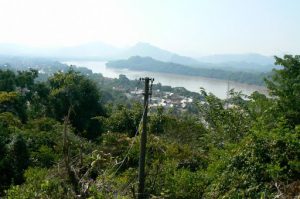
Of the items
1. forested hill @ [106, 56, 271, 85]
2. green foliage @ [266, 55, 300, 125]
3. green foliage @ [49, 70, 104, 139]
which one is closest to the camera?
green foliage @ [266, 55, 300, 125]

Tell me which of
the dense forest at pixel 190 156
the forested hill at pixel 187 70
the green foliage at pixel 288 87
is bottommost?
the forested hill at pixel 187 70

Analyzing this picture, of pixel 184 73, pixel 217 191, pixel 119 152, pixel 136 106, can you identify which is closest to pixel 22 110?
pixel 136 106

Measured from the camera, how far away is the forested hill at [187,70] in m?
107

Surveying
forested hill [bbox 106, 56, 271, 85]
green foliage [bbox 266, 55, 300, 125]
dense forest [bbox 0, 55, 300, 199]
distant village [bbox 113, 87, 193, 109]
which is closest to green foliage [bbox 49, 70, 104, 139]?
dense forest [bbox 0, 55, 300, 199]

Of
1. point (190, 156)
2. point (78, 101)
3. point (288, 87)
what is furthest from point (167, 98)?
point (288, 87)

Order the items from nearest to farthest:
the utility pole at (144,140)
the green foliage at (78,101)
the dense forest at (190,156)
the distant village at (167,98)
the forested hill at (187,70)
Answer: the dense forest at (190,156)
the utility pole at (144,140)
the green foliage at (78,101)
the distant village at (167,98)
the forested hill at (187,70)

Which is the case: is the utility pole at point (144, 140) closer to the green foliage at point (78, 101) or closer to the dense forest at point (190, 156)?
the dense forest at point (190, 156)

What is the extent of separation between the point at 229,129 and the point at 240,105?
1.26 m

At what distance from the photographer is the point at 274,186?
6191 millimetres

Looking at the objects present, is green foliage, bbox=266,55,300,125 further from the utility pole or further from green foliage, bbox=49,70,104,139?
green foliage, bbox=49,70,104,139

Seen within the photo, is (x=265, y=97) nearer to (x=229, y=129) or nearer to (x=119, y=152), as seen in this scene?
(x=229, y=129)

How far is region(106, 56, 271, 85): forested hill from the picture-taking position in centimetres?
10693

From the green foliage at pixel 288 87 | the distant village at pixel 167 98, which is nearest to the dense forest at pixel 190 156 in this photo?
the green foliage at pixel 288 87

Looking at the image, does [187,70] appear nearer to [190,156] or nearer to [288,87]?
[190,156]
